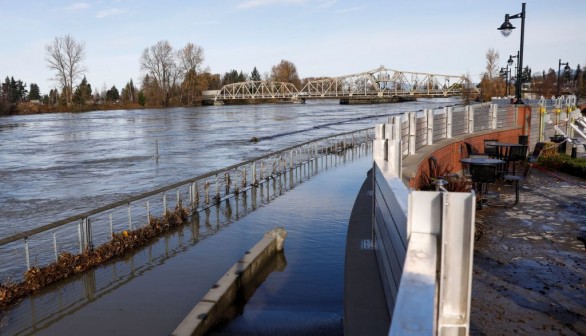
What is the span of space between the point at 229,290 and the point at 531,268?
13.6 feet

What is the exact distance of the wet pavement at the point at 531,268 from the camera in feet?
17.3

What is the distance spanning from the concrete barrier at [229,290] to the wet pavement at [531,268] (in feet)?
10.6

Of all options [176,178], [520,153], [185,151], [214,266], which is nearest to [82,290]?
[214,266]

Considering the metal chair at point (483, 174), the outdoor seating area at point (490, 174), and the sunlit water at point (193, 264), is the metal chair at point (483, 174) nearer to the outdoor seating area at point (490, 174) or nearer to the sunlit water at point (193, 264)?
the outdoor seating area at point (490, 174)

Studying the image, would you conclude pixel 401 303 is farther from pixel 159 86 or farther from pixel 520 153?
pixel 159 86

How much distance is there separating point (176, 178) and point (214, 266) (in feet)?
43.4

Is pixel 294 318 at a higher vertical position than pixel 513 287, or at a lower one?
lower

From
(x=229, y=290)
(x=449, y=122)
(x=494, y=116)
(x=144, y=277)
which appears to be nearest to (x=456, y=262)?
(x=229, y=290)

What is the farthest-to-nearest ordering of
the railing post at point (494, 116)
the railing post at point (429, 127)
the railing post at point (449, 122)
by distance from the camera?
1. the railing post at point (494, 116)
2. the railing post at point (449, 122)
3. the railing post at point (429, 127)

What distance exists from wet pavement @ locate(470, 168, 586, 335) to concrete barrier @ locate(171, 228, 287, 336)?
322 cm

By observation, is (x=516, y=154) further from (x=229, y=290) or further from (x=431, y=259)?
(x=431, y=259)

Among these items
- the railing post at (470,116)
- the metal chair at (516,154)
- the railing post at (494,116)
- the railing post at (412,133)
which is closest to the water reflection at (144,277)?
the railing post at (412,133)

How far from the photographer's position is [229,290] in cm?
745

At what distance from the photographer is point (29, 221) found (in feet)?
48.5
